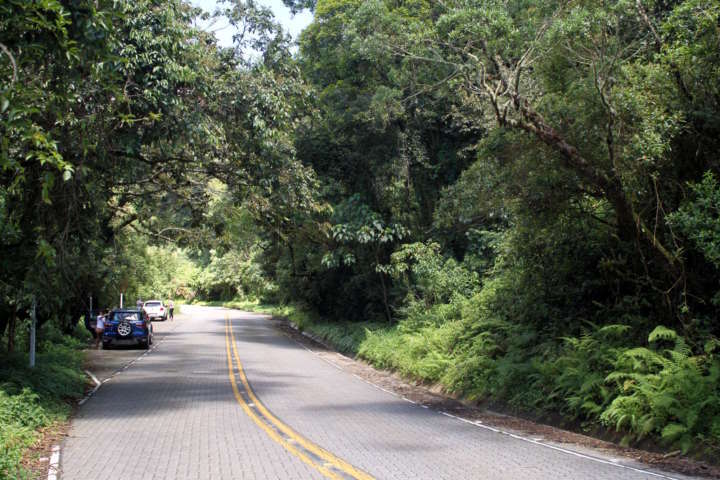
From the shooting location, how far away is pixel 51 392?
1310cm

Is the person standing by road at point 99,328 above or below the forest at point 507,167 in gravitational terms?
below

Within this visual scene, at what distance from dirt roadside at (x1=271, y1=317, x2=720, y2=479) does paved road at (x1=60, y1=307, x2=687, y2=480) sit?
18.2 inches

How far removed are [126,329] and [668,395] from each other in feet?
78.1

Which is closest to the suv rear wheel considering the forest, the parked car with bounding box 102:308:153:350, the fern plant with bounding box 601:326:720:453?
the parked car with bounding box 102:308:153:350

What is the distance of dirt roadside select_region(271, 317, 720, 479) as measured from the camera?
8.23 meters

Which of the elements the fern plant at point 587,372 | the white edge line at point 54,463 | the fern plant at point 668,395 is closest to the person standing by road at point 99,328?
the white edge line at point 54,463

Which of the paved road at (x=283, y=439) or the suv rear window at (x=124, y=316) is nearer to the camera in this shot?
the paved road at (x=283, y=439)

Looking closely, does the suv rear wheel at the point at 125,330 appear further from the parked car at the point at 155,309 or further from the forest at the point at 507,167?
the parked car at the point at 155,309

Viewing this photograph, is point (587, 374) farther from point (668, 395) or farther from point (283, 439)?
point (283, 439)

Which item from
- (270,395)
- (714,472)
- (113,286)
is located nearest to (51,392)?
(270,395)

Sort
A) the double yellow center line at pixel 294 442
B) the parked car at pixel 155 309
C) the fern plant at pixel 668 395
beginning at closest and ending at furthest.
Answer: the double yellow center line at pixel 294 442 → the fern plant at pixel 668 395 → the parked car at pixel 155 309

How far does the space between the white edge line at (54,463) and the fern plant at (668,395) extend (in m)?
7.65

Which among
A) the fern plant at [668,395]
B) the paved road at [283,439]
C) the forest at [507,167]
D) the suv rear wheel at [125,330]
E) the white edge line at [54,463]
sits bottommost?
the white edge line at [54,463]

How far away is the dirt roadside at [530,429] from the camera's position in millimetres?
8227
